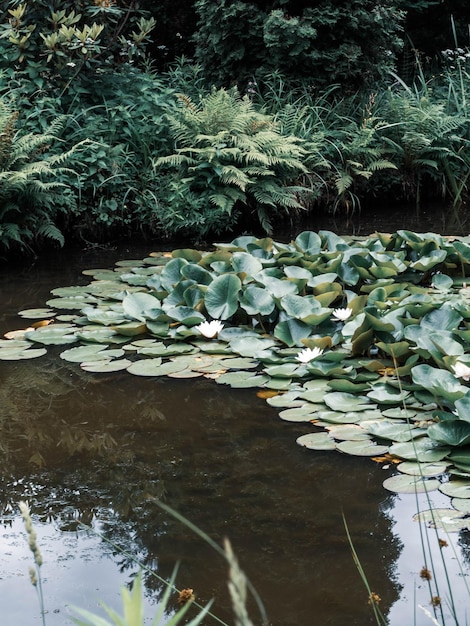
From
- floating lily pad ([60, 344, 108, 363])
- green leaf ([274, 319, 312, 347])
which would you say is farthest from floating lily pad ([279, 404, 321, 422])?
floating lily pad ([60, 344, 108, 363])

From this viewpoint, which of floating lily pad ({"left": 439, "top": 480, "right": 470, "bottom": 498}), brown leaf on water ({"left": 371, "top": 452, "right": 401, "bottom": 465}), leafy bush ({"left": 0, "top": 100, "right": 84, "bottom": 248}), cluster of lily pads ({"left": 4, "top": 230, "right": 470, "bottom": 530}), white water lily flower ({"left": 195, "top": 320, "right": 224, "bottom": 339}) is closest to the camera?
floating lily pad ({"left": 439, "top": 480, "right": 470, "bottom": 498})

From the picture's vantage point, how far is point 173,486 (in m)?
2.52

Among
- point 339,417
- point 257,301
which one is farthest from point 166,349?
point 339,417

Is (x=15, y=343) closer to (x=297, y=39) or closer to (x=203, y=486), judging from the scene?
(x=203, y=486)

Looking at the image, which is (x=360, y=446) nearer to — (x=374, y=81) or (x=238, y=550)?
(x=238, y=550)

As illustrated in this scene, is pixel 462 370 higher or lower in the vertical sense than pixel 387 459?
higher

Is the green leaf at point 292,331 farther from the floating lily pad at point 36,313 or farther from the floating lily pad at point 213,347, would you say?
the floating lily pad at point 36,313

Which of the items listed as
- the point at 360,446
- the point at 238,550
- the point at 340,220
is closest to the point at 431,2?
the point at 340,220

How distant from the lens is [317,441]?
2746 millimetres

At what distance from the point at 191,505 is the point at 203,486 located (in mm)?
134

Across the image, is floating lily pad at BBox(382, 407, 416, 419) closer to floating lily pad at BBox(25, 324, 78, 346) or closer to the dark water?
the dark water

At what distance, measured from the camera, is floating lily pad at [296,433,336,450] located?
271cm

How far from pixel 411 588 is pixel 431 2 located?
10.0 m

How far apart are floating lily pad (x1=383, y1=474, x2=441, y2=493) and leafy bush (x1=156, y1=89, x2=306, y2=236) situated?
3543 millimetres
